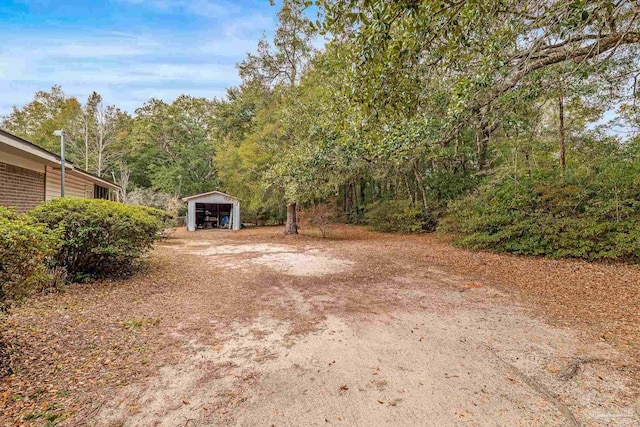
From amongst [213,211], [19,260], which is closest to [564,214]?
[19,260]

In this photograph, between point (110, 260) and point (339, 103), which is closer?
point (339, 103)

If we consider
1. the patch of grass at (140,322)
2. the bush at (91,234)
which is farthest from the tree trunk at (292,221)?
the patch of grass at (140,322)

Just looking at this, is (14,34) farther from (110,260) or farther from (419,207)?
(419,207)

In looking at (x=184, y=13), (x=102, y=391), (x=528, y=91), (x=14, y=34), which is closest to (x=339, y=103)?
(x=528, y=91)

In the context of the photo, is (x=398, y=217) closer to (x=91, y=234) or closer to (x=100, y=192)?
(x=91, y=234)

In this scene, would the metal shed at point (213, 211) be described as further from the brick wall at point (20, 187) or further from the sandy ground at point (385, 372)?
the sandy ground at point (385, 372)

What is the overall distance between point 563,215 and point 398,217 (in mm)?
7250

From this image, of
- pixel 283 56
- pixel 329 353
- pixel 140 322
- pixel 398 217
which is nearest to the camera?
pixel 329 353

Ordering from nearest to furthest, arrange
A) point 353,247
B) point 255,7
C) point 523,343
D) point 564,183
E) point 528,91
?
1. point 523,343
2. point 528,91
3. point 255,7
4. point 564,183
5. point 353,247

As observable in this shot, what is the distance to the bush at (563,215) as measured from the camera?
22.8ft

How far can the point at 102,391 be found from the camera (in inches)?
91.4

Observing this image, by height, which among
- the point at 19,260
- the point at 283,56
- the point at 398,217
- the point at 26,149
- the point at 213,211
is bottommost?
the point at 19,260

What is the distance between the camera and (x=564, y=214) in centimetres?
785

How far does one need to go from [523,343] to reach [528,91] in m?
4.53
